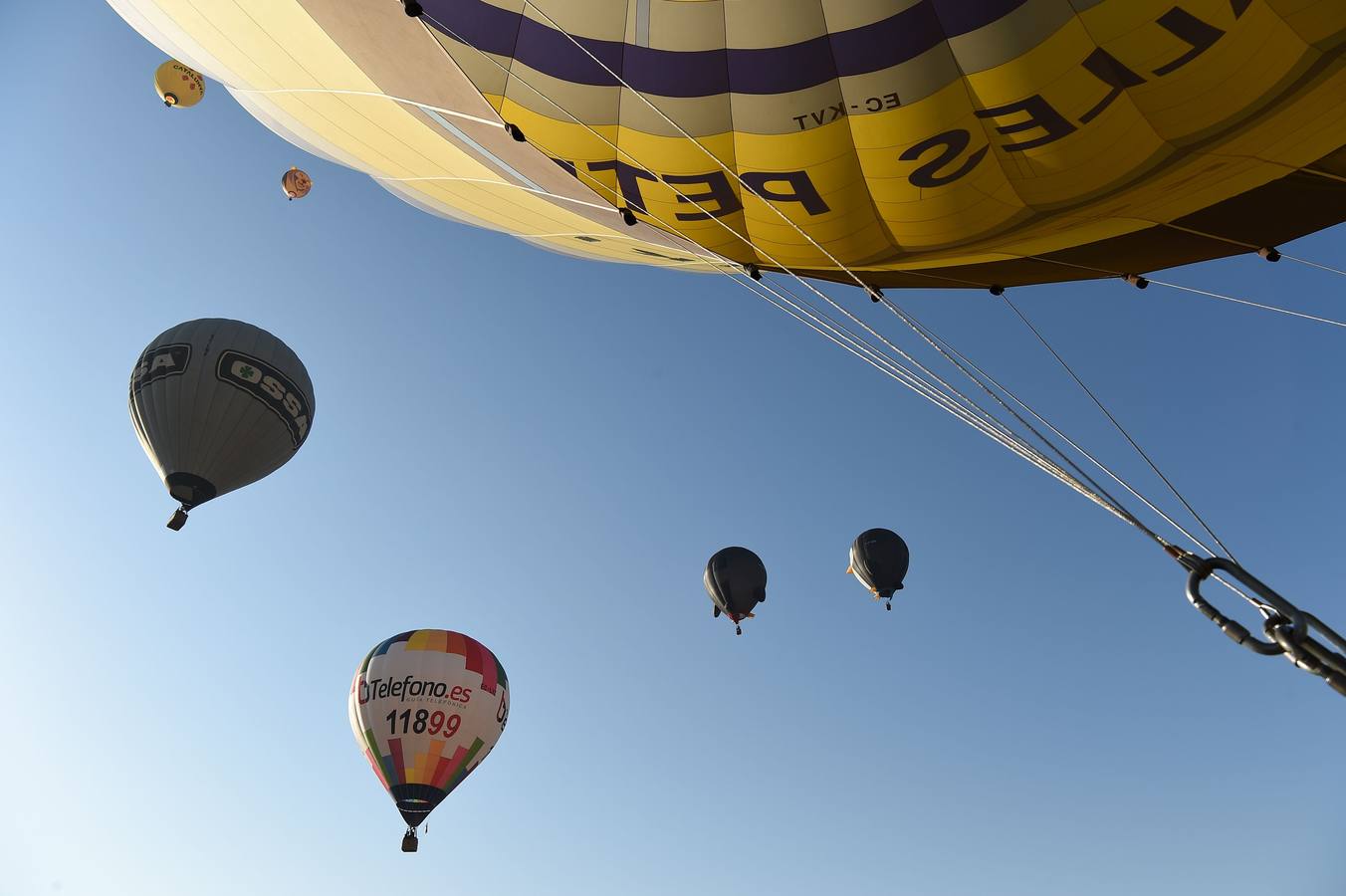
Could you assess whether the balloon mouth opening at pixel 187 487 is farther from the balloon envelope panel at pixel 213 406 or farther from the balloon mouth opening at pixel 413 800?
the balloon mouth opening at pixel 413 800

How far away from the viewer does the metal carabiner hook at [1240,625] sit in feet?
7.83

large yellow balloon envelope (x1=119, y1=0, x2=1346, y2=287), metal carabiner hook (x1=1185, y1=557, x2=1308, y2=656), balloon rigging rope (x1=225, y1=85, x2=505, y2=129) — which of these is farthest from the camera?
→ balloon rigging rope (x1=225, y1=85, x2=505, y2=129)

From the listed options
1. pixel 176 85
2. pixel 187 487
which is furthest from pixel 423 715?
pixel 176 85

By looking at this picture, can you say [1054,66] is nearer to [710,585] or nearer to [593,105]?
[593,105]

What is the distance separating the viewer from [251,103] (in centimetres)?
754

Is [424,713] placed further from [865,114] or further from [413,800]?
[865,114]

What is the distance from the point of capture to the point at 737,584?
1794 cm

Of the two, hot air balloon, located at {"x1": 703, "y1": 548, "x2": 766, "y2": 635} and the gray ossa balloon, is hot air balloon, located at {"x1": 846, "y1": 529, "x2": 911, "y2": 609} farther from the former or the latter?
the gray ossa balloon

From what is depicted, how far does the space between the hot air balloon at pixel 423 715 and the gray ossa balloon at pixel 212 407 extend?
3.89 metres

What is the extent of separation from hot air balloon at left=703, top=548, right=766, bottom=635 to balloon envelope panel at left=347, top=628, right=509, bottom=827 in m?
5.33

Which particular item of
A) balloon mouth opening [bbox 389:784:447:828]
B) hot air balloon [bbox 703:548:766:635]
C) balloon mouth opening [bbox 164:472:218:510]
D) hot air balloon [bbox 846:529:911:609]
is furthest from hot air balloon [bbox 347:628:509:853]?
hot air balloon [bbox 846:529:911:609]

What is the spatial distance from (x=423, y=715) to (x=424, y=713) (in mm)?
35

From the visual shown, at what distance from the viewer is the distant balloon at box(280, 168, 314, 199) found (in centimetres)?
2011

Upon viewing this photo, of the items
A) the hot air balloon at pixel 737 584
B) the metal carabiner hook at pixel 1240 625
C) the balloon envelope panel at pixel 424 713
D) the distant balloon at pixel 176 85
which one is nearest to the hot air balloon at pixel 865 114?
the metal carabiner hook at pixel 1240 625
